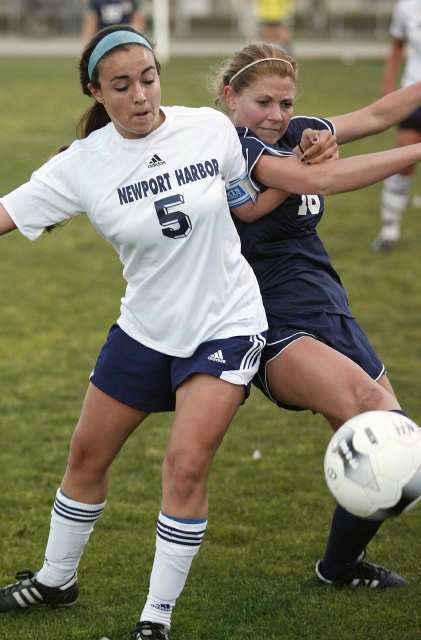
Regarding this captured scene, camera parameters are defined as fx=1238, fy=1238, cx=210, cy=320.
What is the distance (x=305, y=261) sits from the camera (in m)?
4.92

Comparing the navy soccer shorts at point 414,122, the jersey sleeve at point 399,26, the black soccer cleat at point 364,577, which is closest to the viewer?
the black soccer cleat at point 364,577

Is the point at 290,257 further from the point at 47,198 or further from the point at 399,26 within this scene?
the point at 399,26

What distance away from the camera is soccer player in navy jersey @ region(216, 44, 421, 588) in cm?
446

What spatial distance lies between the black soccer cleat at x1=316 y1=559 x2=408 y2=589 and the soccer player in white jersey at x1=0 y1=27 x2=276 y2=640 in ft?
3.14

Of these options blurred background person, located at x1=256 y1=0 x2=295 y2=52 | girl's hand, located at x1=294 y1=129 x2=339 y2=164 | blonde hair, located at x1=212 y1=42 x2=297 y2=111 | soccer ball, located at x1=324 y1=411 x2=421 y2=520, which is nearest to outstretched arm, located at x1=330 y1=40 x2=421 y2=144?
blonde hair, located at x1=212 y1=42 x2=297 y2=111

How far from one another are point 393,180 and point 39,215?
7536 millimetres

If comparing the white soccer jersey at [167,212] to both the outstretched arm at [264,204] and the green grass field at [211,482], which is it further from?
the green grass field at [211,482]

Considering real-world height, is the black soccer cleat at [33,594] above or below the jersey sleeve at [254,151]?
below

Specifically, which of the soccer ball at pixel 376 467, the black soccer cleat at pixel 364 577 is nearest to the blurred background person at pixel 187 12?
the black soccer cleat at pixel 364 577

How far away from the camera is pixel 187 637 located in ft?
15.4

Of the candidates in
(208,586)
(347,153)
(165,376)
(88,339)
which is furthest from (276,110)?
(347,153)

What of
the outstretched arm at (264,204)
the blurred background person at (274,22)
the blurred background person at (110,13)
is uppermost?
the outstretched arm at (264,204)

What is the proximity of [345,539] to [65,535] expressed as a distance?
113 cm

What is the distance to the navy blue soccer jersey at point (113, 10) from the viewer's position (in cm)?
1780
